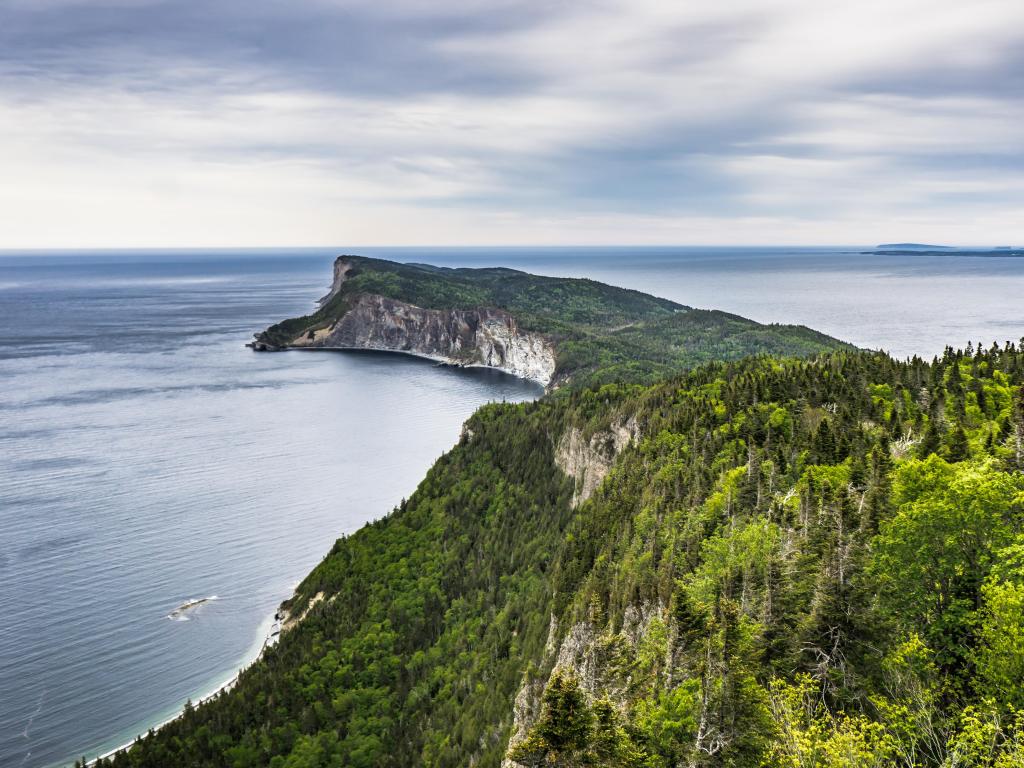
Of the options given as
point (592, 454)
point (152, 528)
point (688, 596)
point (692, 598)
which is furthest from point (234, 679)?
point (688, 596)

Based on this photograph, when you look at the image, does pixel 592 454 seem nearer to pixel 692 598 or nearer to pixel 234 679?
pixel 234 679

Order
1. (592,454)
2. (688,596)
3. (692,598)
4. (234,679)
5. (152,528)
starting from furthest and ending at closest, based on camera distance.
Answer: (152,528), (592,454), (234,679), (692,598), (688,596)

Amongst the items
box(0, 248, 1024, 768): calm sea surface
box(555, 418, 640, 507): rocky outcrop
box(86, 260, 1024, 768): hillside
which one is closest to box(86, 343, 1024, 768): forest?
box(86, 260, 1024, 768): hillside

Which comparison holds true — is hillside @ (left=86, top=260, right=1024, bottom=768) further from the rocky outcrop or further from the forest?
the rocky outcrop

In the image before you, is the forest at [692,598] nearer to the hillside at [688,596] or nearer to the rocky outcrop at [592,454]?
the hillside at [688,596]

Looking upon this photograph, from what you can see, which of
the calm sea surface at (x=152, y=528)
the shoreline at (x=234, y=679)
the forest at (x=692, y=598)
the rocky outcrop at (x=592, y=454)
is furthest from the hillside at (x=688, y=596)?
the calm sea surface at (x=152, y=528)

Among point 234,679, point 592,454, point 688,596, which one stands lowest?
point 234,679

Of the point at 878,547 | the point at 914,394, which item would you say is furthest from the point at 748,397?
the point at 878,547
